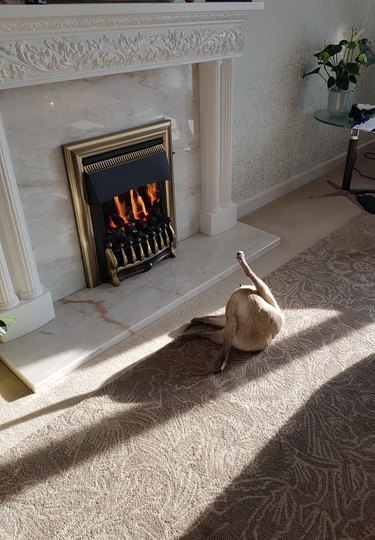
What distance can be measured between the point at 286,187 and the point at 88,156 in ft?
6.61

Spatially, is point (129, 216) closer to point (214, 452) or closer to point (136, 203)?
point (136, 203)

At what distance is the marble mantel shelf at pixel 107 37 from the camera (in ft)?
5.41

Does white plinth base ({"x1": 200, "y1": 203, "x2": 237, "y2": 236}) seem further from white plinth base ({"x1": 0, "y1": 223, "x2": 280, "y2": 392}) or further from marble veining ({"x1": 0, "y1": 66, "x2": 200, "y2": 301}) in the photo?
marble veining ({"x1": 0, "y1": 66, "x2": 200, "y2": 301})

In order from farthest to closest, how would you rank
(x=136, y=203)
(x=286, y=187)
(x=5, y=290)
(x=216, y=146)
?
(x=286, y=187), (x=216, y=146), (x=136, y=203), (x=5, y=290)

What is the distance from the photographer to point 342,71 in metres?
3.24

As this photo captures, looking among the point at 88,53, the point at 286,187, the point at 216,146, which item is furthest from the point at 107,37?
the point at 286,187

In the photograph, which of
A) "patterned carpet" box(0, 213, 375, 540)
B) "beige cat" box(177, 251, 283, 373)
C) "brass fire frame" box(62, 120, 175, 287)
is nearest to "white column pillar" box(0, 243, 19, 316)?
"brass fire frame" box(62, 120, 175, 287)

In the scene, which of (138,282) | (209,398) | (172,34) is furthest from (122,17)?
(209,398)

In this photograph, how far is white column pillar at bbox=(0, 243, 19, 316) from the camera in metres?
1.96

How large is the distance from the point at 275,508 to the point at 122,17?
1.95 m

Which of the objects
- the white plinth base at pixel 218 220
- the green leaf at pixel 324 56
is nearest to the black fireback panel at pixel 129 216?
the white plinth base at pixel 218 220

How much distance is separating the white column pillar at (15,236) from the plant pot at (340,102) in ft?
8.25

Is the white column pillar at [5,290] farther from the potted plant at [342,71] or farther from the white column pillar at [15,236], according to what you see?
the potted plant at [342,71]

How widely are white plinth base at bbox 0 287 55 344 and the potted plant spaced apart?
8.26 feet
